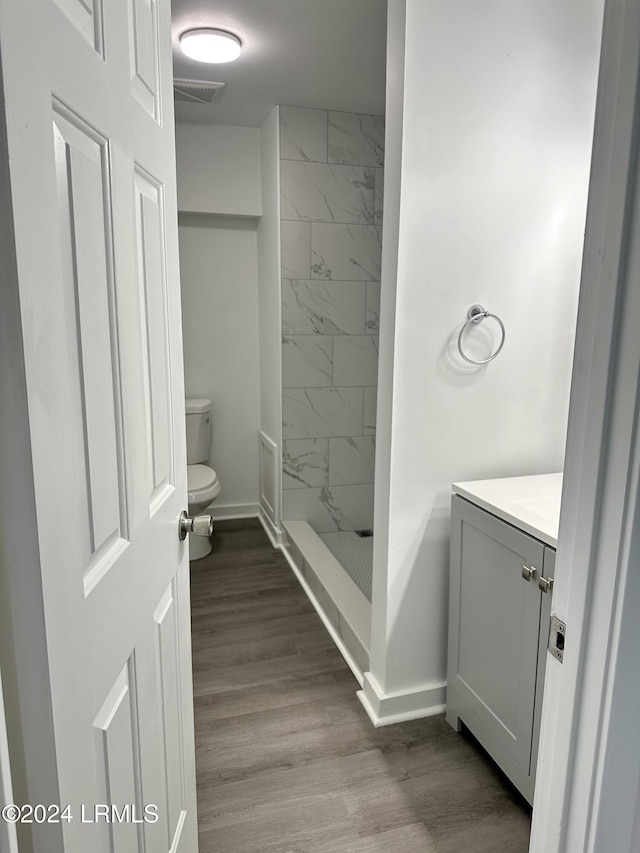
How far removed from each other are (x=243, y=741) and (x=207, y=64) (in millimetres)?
2758

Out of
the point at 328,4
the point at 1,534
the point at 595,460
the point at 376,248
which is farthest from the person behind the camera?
the point at 376,248

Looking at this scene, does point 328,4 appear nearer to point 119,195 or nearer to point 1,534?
point 119,195

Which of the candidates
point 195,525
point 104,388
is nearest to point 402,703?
point 195,525

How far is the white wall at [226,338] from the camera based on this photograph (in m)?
3.74

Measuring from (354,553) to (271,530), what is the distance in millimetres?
629

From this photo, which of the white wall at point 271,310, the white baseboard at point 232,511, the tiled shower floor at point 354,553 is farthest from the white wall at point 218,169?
the tiled shower floor at point 354,553

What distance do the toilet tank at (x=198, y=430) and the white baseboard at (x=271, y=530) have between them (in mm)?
567

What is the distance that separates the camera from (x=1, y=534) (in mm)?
574

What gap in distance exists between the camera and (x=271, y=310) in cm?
353

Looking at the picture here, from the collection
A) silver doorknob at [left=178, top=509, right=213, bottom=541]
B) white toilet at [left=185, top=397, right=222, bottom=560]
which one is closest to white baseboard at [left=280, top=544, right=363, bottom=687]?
white toilet at [left=185, top=397, right=222, bottom=560]

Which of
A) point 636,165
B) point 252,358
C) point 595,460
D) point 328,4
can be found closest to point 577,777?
point 595,460

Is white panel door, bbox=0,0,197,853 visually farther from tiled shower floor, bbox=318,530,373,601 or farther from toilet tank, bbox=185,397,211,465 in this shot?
toilet tank, bbox=185,397,211,465

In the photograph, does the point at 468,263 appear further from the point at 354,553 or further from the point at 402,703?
the point at 354,553

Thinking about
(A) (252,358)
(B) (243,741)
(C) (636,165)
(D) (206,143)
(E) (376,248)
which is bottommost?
(B) (243,741)
